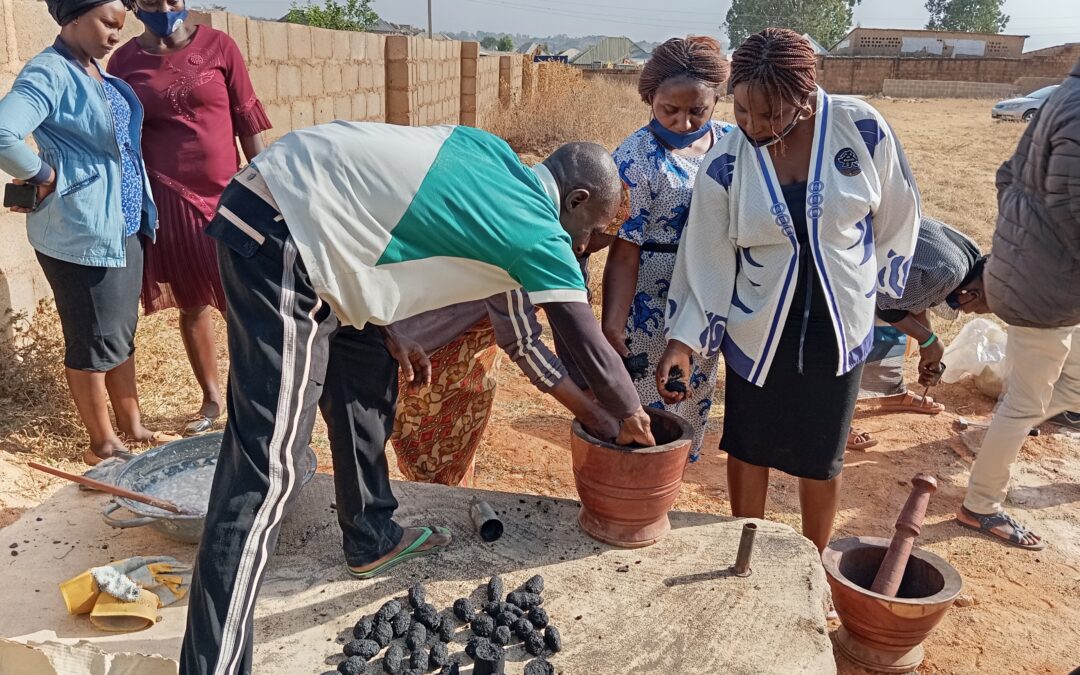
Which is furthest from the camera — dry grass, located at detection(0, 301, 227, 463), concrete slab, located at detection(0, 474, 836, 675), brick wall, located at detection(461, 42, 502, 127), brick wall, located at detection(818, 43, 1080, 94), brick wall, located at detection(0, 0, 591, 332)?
brick wall, located at detection(818, 43, 1080, 94)

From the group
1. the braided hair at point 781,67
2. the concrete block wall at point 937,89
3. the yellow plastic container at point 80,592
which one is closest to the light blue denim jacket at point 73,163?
the yellow plastic container at point 80,592

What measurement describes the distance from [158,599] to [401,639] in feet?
2.41

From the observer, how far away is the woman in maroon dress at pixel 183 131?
380 centimetres

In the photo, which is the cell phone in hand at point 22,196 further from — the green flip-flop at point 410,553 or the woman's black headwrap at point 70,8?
the green flip-flop at point 410,553

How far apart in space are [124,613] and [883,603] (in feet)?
7.39

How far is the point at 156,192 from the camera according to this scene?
3.91 meters

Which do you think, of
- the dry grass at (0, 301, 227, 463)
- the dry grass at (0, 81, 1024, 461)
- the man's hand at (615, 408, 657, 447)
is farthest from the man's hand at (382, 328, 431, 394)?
the dry grass at (0, 301, 227, 463)

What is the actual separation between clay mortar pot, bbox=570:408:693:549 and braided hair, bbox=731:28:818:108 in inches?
41.9

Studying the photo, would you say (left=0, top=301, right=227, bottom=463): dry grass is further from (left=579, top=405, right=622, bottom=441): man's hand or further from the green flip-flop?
(left=579, top=405, right=622, bottom=441): man's hand

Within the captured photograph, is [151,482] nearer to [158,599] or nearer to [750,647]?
[158,599]

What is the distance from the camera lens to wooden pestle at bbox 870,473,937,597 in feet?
8.79

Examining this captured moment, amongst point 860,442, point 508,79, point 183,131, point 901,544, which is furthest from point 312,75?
point 508,79

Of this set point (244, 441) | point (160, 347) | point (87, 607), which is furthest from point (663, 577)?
point (160, 347)

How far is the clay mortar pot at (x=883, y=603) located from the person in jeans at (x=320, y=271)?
1237 millimetres
